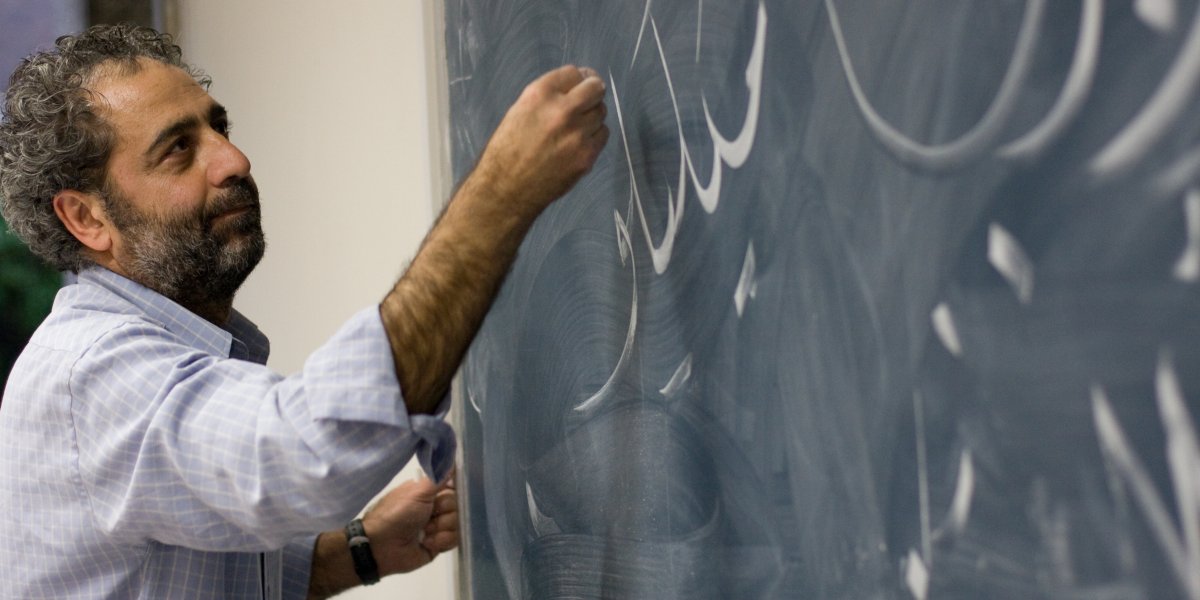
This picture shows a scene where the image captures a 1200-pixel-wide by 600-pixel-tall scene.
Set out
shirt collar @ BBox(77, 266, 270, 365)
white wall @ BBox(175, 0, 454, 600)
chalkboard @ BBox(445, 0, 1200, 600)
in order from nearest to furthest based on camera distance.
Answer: chalkboard @ BBox(445, 0, 1200, 600), shirt collar @ BBox(77, 266, 270, 365), white wall @ BBox(175, 0, 454, 600)

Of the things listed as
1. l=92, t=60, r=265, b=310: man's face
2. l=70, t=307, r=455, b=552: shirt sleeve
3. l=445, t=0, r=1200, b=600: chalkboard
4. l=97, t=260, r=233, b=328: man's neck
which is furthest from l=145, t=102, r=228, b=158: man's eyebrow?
l=445, t=0, r=1200, b=600: chalkboard

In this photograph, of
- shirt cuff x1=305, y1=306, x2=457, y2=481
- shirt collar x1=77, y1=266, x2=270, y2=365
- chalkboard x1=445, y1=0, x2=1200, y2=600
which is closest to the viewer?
chalkboard x1=445, y1=0, x2=1200, y2=600

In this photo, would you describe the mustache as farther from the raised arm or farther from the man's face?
the raised arm

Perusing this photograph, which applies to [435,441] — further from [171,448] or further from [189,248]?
[189,248]

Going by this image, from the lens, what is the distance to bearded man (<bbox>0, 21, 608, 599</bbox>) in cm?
78

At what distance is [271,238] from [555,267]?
1.07 meters

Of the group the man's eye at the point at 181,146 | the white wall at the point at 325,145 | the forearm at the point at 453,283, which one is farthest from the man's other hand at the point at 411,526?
the forearm at the point at 453,283

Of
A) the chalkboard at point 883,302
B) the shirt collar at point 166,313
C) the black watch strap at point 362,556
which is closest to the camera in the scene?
the chalkboard at point 883,302

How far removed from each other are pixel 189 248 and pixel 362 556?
0.49 meters

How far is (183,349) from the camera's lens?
910 millimetres

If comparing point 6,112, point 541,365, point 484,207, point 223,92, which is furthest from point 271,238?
point 484,207

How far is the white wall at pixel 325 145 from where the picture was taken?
65.1 inches

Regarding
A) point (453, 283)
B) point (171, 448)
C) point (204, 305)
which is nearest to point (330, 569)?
point (204, 305)

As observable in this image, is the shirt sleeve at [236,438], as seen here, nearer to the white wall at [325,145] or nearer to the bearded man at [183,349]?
the bearded man at [183,349]
